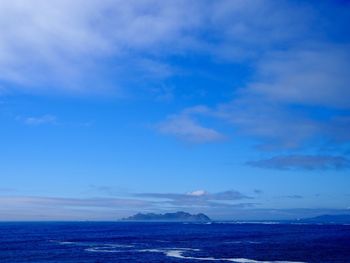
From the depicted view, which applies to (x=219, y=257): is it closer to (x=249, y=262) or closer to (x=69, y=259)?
(x=249, y=262)

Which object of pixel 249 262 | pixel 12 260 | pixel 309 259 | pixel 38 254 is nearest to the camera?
pixel 249 262

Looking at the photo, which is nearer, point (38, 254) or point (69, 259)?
point (69, 259)

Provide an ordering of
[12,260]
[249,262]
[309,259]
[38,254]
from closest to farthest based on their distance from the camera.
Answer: [249,262]
[309,259]
[12,260]
[38,254]

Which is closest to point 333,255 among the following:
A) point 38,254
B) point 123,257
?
point 123,257

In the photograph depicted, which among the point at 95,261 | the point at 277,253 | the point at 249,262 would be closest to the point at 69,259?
the point at 95,261

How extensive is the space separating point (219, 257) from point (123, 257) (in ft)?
61.9

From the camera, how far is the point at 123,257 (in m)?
87.4

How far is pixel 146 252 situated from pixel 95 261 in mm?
17076

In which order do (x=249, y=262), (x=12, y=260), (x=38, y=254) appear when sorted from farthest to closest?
1. (x=38, y=254)
2. (x=12, y=260)
3. (x=249, y=262)

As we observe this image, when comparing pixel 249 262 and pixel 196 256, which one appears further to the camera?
pixel 196 256

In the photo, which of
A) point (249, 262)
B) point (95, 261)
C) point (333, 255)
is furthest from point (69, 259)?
point (333, 255)

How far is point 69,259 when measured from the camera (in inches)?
3364

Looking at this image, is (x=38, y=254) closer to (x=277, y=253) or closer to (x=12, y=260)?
(x=12, y=260)

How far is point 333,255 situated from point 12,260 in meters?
62.6
